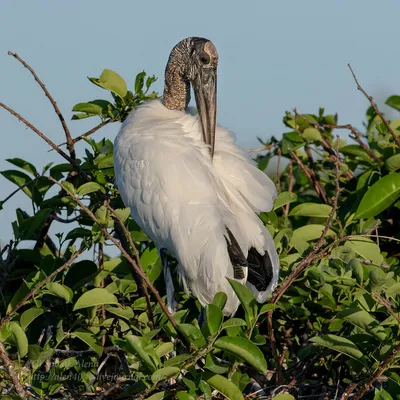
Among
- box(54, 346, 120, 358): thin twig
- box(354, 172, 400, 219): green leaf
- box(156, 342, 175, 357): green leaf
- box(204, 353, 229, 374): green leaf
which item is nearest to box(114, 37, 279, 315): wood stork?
box(354, 172, 400, 219): green leaf

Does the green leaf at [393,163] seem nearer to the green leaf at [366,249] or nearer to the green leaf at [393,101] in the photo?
the green leaf at [393,101]

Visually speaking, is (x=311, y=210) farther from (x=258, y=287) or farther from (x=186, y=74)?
(x=186, y=74)

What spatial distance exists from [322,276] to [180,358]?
0.92m

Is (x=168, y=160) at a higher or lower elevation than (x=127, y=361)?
higher

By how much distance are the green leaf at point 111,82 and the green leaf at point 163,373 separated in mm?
1906

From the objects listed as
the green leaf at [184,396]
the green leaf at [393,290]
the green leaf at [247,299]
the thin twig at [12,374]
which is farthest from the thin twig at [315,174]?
the thin twig at [12,374]

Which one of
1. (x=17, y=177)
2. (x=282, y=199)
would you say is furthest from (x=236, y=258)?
Answer: (x=17, y=177)

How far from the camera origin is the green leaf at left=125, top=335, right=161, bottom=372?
3.41 metres

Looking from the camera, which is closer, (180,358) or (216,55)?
(180,358)

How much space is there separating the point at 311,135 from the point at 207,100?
665 millimetres

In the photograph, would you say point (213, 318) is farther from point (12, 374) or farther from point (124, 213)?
point (124, 213)

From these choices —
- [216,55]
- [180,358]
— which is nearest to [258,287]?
[180,358]

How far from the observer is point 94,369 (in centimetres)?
427

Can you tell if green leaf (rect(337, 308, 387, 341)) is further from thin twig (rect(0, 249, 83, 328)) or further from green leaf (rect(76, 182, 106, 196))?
green leaf (rect(76, 182, 106, 196))
